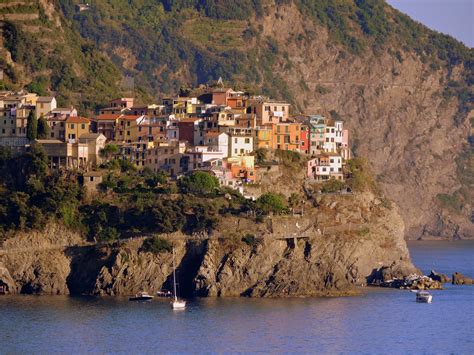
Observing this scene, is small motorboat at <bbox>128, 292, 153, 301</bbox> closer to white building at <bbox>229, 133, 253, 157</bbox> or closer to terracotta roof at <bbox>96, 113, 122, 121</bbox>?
white building at <bbox>229, 133, 253, 157</bbox>

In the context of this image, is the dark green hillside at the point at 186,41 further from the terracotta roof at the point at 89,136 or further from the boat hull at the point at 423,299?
the boat hull at the point at 423,299

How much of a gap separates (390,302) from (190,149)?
1582cm

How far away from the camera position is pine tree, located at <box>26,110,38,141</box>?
113688 mm

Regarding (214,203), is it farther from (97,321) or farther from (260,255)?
(97,321)

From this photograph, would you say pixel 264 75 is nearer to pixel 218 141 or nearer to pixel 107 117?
pixel 107 117

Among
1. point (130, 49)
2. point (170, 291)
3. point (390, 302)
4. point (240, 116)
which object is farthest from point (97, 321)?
point (130, 49)

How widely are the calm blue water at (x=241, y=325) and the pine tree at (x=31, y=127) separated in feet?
45.6

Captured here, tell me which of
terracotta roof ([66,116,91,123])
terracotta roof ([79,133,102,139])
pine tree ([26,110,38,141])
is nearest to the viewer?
pine tree ([26,110,38,141])

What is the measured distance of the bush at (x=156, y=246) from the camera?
10438 cm

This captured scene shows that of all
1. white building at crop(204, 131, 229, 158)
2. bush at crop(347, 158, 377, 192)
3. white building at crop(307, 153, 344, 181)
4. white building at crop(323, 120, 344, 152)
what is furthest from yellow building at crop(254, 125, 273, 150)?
white building at crop(323, 120, 344, 152)

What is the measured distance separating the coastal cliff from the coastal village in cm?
546

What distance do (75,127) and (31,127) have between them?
277cm

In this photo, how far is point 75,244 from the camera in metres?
106

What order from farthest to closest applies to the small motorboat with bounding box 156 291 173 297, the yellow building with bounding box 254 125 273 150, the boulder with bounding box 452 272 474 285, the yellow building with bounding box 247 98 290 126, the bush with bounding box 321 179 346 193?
1. the yellow building with bounding box 247 98 290 126
2. the boulder with bounding box 452 272 474 285
3. the yellow building with bounding box 254 125 273 150
4. the bush with bounding box 321 179 346 193
5. the small motorboat with bounding box 156 291 173 297
